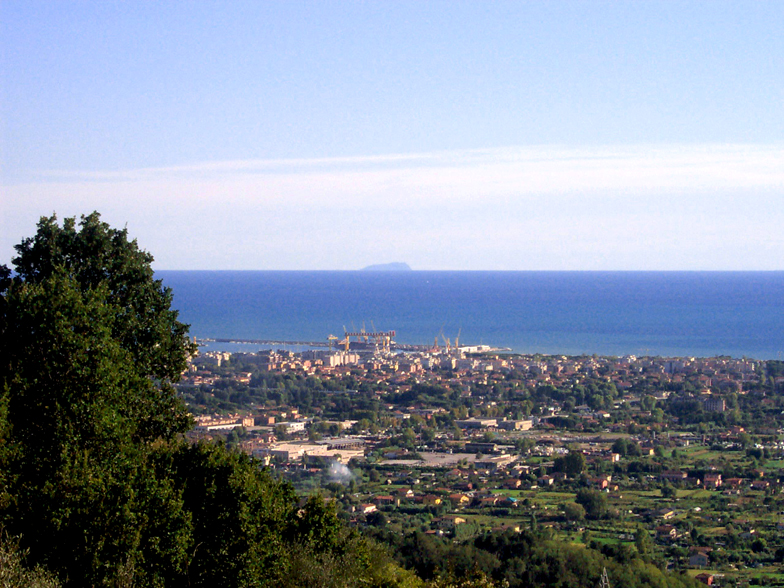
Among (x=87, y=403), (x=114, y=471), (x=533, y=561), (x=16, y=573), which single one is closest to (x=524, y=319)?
(x=533, y=561)

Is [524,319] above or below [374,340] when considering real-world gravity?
above

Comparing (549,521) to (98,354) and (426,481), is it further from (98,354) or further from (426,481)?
(98,354)

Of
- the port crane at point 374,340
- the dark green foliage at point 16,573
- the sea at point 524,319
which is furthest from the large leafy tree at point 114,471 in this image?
the sea at point 524,319

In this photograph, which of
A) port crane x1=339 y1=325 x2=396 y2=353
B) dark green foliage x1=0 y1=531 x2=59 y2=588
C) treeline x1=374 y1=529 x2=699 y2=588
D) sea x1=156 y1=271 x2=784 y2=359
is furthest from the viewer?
sea x1=156 y1=271 x2=784 y2=359

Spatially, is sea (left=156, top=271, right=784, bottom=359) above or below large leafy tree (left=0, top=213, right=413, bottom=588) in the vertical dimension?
below

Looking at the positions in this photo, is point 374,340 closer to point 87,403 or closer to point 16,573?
point 87,403

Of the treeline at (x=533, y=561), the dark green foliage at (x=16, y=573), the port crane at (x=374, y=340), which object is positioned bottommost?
the treeline at (x=533, y=561)

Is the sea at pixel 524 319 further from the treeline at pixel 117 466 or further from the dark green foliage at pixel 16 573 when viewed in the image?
the dark green foliage at pixel 16 573

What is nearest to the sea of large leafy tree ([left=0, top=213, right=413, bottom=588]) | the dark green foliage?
large leafy tree ([left=0, top=213, right=413, bottom=588])

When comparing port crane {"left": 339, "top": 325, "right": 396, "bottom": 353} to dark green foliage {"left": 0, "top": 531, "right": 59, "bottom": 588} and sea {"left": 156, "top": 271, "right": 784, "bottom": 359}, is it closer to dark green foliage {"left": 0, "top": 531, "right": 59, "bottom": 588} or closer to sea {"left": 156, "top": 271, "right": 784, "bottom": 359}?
sea {"left": 156, "top": 271, "right": 784, "bottom": 359}

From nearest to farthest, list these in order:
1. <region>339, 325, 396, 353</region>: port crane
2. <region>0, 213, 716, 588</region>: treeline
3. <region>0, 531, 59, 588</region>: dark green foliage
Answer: <region>0, 531, 59, 588</region>: dark green foliage < <region>0, 213, 716, 588</region>: treeline < <region>339, 325, 396, 353</region>: port crane

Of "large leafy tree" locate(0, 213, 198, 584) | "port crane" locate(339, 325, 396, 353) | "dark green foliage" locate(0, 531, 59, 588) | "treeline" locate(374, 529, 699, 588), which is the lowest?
"treeline" locate(374, 529, 699, 588)
